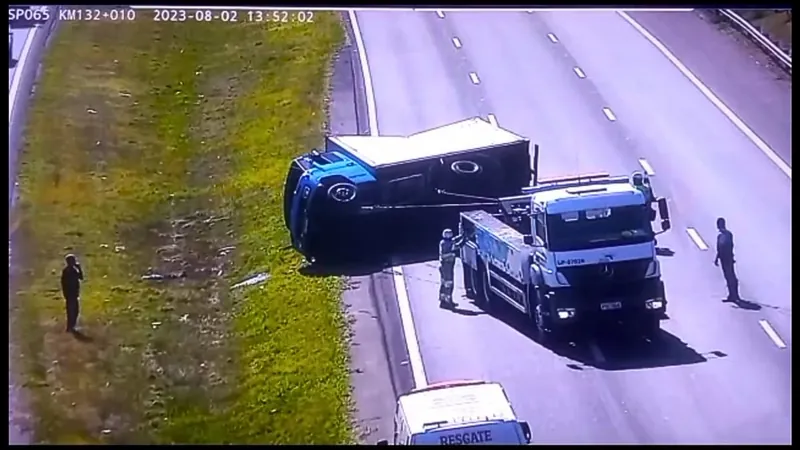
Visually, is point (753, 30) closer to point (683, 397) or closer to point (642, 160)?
point (642, 160)

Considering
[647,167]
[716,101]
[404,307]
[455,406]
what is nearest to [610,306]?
[647,167]

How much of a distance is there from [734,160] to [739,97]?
790 millimetres

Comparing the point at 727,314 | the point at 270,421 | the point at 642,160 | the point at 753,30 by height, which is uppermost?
the point at 753,30

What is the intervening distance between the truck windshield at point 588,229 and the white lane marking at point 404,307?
1486 mm

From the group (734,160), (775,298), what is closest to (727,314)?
(775,298)

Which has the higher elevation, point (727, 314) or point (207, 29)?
point (207, 29)

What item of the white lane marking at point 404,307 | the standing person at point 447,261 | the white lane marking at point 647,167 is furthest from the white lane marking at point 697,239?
the white lane marking at point 404,307

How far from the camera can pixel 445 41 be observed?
56.3 ft

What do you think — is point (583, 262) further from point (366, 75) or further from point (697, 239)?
point (366, 75)

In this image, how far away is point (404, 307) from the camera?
53.1ft

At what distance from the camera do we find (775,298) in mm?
16250

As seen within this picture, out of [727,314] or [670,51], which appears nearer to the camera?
[727,314]

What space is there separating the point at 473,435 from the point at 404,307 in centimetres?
156

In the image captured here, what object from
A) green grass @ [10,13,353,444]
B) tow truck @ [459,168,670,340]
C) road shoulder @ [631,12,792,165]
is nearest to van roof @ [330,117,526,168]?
green grass @ [10,13,353,444]
